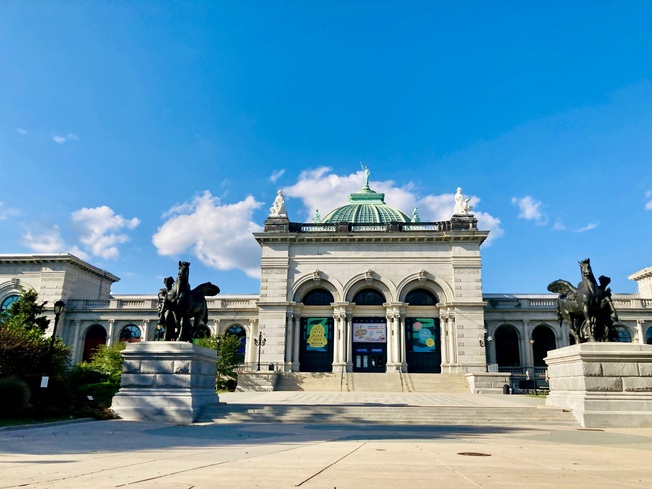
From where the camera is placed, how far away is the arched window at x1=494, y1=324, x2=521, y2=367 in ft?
166

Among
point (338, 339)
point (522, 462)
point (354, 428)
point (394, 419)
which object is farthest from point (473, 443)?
point (338, 339)

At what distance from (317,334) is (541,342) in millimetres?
23873

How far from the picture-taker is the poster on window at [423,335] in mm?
46656

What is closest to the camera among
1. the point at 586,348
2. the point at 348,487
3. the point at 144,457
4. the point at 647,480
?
the point at 348,487

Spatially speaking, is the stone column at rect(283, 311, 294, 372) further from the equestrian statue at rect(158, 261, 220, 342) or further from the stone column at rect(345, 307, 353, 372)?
the equestrian statue at rect(158, 261, 220, 342)

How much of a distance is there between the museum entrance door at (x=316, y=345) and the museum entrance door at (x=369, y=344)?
2437 mm

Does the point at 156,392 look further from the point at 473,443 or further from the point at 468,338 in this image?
the point at 468,338

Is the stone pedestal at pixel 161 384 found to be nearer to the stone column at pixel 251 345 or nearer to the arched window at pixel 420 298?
the stone column at pixel 251 345

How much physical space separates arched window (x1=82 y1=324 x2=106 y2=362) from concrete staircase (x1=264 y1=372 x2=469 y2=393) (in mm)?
24859

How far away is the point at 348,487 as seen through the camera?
5.54 metres

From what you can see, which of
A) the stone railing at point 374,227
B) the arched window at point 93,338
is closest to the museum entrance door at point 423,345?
the stone railing at point 374,227

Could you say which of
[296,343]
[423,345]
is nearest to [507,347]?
[423,345]

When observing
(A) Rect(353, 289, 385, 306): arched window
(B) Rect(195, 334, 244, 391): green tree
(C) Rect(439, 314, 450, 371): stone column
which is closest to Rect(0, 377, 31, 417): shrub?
(B) Rect(195, 334, 244, 391): green tree

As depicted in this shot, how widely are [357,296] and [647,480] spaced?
4199 cm
